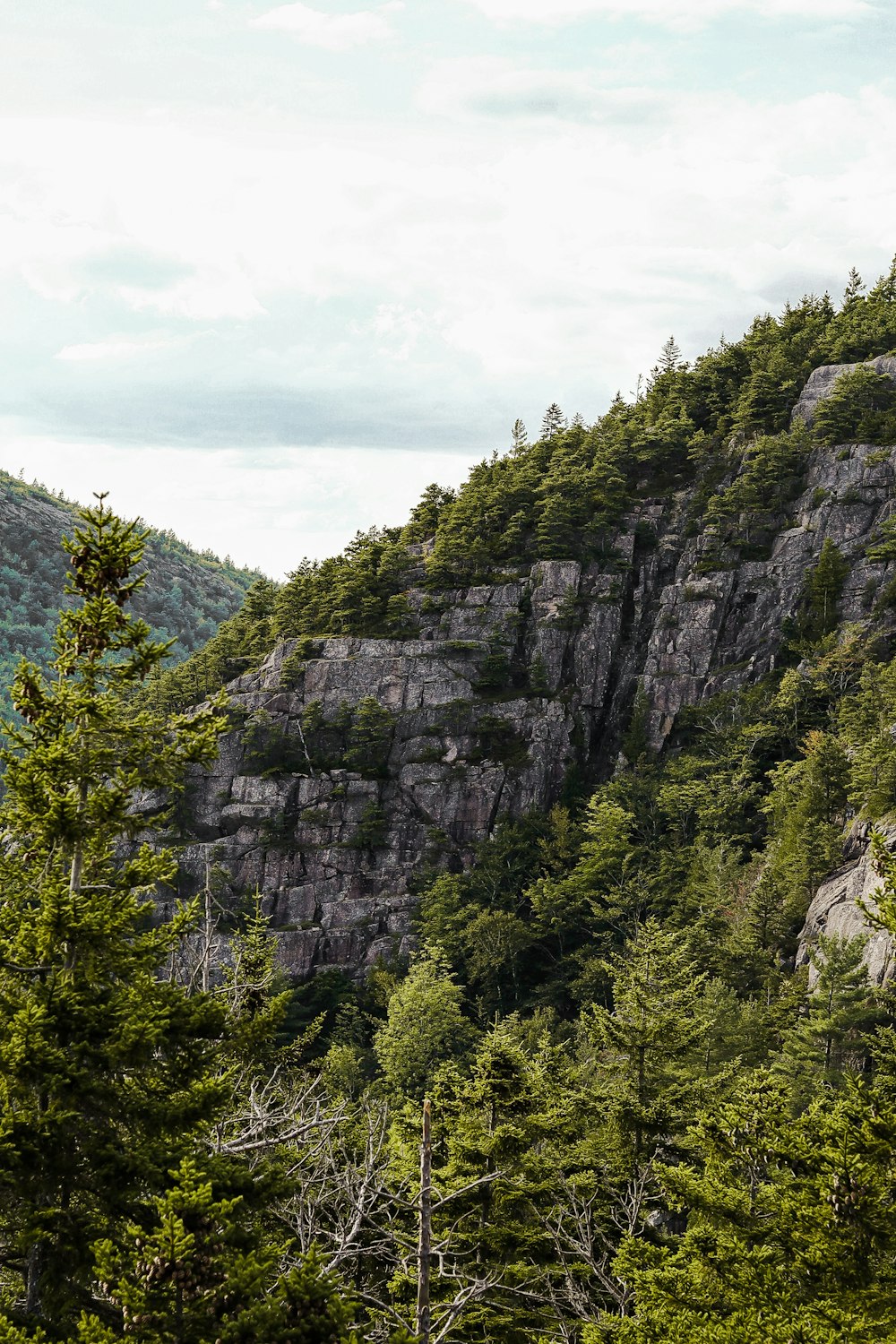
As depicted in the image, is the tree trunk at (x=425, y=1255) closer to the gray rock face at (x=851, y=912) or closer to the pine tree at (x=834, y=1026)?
the pine tree at (x=834, y=1026)

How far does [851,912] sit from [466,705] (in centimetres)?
3585

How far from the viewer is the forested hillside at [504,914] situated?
37.7ft

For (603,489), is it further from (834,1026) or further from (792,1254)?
(792,1254)

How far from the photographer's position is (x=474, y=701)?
255 ft

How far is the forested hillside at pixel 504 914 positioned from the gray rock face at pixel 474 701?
29 cm

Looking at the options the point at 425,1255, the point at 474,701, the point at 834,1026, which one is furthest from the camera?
the point at 474,701

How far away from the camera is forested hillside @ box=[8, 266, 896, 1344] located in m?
11.5

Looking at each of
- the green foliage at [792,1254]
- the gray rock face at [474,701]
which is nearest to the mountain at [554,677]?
the gray rock face at [474,701]

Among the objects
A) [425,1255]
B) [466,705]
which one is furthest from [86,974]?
[466,705]

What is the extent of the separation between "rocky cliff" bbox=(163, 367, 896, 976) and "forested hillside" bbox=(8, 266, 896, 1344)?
0.27 metres

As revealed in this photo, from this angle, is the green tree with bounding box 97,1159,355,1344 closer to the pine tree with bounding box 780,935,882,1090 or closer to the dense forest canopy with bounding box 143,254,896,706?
the pine tree with bounding box 780,935,882,1090

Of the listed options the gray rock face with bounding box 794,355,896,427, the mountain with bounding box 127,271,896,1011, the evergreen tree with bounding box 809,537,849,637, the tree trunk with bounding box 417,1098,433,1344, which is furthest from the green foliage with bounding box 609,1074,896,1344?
the gray rock face with bounding box 794,355,896,427

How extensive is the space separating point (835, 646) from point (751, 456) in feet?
65.1

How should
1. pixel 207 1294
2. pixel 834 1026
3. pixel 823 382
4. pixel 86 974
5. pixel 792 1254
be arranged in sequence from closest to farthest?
pixel 207 1294 → pixel 86 974 → pixel 792 1254 → pixel 834 1026 → pixel 823 382
